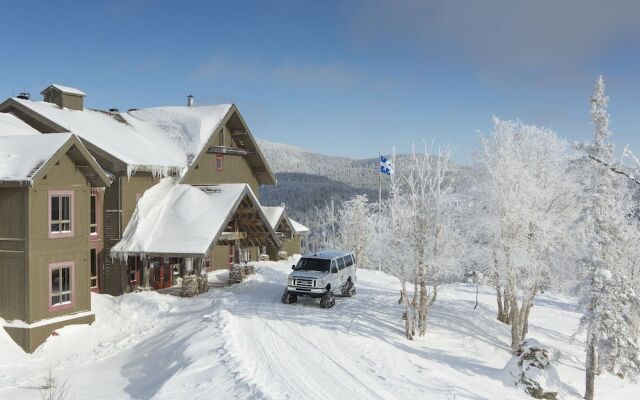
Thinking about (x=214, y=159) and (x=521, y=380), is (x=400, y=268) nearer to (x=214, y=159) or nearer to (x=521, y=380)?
(x=521, y=380)

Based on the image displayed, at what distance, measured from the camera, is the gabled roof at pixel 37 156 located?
20.4m

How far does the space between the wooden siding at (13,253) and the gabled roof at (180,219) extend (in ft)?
17.3

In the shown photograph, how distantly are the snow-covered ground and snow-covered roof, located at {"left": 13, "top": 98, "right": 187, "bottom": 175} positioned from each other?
277 inches

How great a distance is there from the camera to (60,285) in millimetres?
22094

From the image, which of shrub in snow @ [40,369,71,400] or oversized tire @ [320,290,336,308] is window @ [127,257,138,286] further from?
shrub in snow @ [40,369,71,400]

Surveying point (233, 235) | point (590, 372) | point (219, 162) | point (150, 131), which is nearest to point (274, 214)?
point (219, 162)

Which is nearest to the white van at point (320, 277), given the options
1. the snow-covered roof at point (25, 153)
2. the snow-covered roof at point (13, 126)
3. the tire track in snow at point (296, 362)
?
the tire track in snow at point (296, 362)

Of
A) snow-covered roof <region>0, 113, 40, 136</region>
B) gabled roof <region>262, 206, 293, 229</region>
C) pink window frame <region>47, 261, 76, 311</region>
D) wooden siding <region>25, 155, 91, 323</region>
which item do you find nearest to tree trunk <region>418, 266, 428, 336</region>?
wooden siding <region>25, 155, 91, 323</region>

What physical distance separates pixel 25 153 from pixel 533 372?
21.5 m

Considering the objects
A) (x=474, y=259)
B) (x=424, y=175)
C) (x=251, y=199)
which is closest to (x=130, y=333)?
(x=251, y=199)

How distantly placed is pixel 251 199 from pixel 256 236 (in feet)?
8.17

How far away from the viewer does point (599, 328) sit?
2142cm

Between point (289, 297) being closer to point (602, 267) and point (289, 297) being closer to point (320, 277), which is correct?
point (320, 277)

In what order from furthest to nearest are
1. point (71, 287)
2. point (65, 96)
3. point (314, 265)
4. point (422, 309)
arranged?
point (65, 96) → point (314, 265) → point (422, 309) → point (71, 287)
